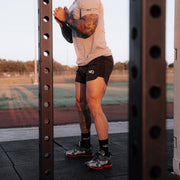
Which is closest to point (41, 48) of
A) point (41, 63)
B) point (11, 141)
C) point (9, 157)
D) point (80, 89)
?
point (41, 63)

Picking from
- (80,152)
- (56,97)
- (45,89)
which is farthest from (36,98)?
(45,89)

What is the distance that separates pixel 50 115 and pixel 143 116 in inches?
36.5

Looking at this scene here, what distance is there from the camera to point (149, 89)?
2.61ft

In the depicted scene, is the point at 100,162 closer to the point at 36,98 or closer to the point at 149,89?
the point at 149,89

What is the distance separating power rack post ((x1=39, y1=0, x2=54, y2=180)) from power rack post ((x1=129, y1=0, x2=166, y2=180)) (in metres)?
0.87

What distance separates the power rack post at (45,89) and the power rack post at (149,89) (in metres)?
0.87

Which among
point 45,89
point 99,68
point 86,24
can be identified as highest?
point 86,24

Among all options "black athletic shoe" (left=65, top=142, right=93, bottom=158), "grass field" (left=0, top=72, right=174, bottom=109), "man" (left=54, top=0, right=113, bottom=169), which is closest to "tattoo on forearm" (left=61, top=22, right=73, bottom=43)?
"man" (left=54, top=0, right=113, bottom=169)

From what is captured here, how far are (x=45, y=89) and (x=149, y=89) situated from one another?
0.92m

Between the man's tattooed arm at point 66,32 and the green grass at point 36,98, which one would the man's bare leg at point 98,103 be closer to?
the man's tattooed arm at point 66,32

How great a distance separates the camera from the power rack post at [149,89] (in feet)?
2.57

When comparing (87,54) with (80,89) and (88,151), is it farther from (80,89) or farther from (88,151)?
(88,151)

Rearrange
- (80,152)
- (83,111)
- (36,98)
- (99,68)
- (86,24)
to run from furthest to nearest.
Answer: (36,98)
(80,152)
(83,111)
(99,68)
(86,24)

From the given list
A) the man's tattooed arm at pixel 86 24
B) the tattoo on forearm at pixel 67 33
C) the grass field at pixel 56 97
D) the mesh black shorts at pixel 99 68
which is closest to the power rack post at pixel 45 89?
the man's tattooed arm at pixel 86 24
